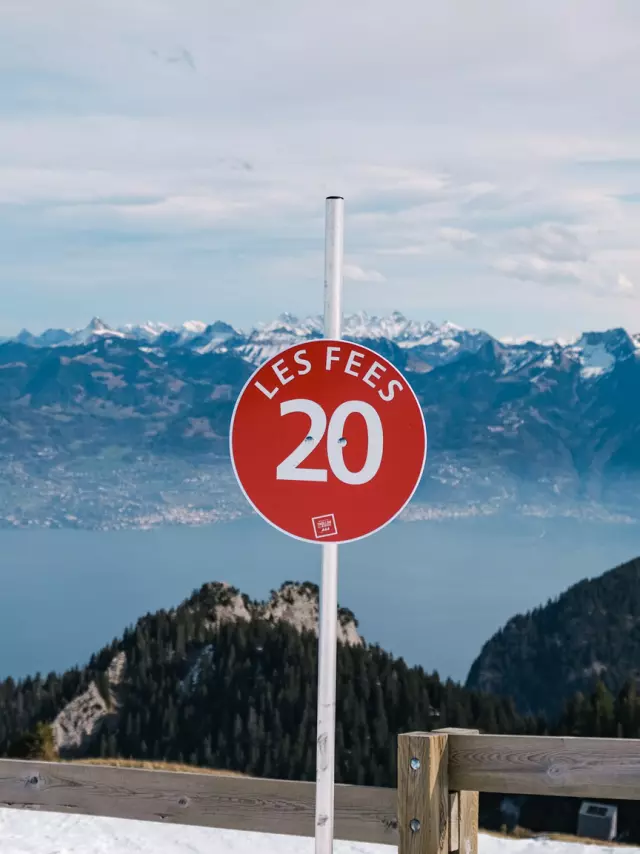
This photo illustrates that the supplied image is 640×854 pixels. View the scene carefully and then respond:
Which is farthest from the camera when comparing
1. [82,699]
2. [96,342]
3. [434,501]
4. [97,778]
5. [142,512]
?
[142,512]

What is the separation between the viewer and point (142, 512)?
62562mm

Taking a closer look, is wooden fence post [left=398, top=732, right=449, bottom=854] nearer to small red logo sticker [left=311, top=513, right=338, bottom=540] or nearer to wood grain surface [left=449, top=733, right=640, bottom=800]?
wood grain surface [left=449, top=733, right=640, bottom=800]

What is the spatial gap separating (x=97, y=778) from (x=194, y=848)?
3430 millimetres

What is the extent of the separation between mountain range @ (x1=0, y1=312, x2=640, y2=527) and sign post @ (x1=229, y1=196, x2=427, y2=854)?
47854 mm

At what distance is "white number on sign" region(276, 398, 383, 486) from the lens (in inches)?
124

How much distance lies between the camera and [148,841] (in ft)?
24.9

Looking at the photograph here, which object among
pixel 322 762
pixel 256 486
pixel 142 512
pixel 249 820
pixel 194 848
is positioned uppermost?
pixel 142 512

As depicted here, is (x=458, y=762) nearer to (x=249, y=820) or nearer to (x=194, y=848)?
(x=249, y=820)

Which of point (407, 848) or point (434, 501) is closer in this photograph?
point (407, 848)

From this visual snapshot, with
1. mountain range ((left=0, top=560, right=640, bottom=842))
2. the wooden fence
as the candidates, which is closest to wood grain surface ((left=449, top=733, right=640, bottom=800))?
the wooden fence

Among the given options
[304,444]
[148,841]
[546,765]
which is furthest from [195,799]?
[148,841]

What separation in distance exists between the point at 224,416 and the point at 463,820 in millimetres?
47707

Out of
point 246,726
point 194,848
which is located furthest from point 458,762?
point 246,726

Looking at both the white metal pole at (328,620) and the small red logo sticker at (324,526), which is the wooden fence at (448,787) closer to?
the white metal pole at (328,620)
